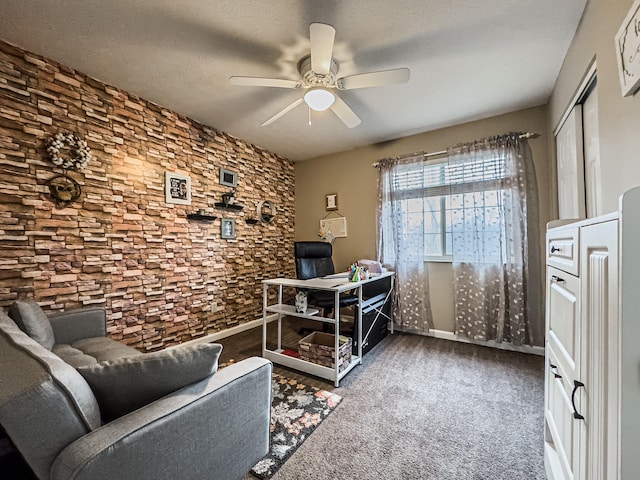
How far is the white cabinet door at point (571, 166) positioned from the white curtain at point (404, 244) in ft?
4.20

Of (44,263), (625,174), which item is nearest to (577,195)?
(625,174)

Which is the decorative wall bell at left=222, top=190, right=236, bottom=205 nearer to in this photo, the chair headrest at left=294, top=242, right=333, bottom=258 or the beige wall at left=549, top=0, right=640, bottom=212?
the chair headrest at left=294, top=242, right=333, bottom=258

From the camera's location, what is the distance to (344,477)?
50.5 inches

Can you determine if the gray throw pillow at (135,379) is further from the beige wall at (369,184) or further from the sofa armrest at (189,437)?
the beige wall at (369,184)

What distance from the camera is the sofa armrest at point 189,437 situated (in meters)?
0.72

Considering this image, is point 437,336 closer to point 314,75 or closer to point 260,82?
point 314,75

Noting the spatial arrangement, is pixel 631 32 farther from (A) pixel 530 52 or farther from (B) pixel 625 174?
(A) pixel 530 52

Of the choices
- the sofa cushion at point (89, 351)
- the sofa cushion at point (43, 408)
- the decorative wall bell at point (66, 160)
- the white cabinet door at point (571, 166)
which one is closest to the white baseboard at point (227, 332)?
the sofa cushion at point (89, 351)

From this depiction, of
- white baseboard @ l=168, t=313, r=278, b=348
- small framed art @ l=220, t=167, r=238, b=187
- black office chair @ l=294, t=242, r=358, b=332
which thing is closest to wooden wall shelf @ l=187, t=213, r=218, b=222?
small framed art @ l=220, t=167, r=238, b=187

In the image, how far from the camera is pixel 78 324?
196cm

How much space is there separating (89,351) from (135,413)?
130 cm

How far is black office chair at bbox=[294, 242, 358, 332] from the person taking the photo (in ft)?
9.46

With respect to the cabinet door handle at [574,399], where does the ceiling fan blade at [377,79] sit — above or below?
above

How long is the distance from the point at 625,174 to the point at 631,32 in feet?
1.85
